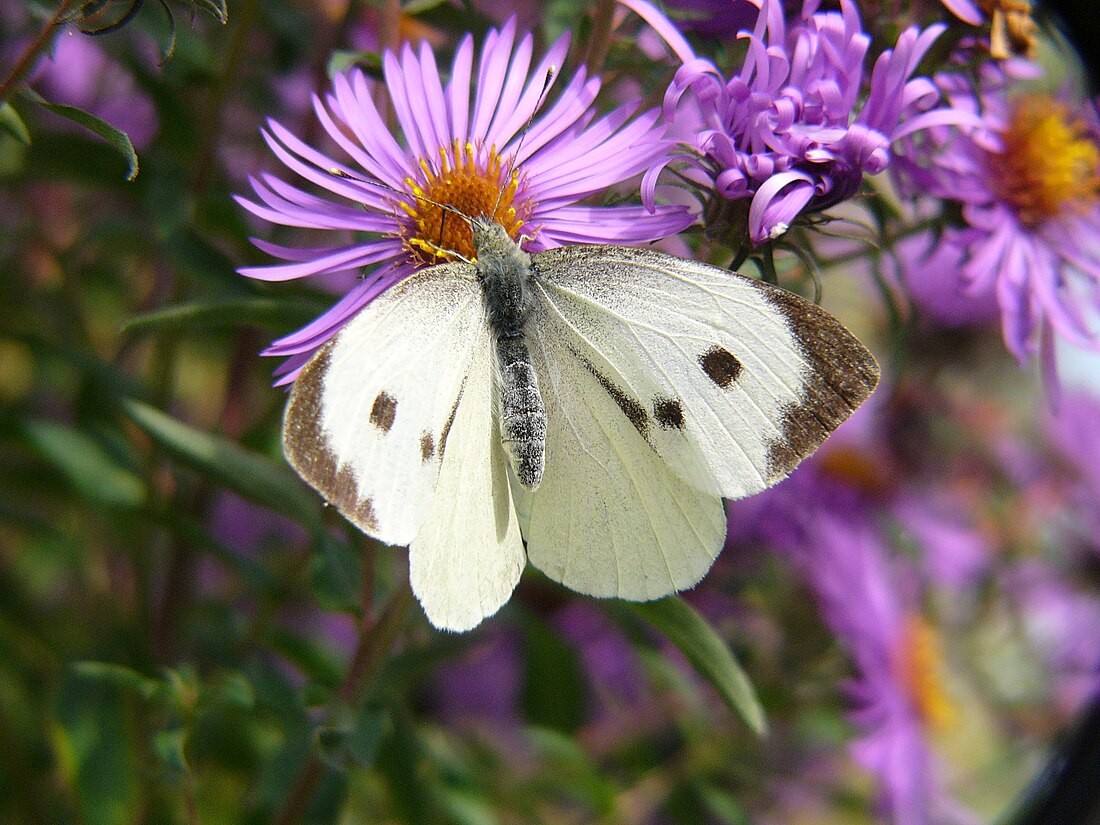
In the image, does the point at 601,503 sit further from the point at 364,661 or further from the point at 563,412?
the point at 364,661

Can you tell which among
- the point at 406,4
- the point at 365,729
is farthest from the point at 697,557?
the point at 406,4

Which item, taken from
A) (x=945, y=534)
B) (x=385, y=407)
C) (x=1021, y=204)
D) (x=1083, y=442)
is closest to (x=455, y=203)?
(x=385, y=407)

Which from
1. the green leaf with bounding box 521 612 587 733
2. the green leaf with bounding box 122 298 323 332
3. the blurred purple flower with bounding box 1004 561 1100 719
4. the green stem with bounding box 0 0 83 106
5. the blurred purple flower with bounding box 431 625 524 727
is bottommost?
the blurred purple flower with bounding box 1004 561 1100 719

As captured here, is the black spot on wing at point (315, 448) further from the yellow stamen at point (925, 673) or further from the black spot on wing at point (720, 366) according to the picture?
the yellow stamen at point (925, 673)

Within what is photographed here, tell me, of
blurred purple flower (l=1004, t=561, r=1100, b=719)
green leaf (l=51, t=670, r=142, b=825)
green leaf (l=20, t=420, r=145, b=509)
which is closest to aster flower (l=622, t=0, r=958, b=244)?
green leaf (l=20, t=420, r=145, b=509)

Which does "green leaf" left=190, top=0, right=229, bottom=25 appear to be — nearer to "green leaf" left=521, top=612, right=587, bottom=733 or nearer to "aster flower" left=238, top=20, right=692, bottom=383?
"aster flower" left=238, top=20, right=692, bottom=383

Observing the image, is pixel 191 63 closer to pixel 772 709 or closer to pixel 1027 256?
pixel 1027 256
